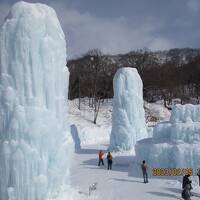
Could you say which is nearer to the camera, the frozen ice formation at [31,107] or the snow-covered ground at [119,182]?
the frozen ice formation at [31,107]

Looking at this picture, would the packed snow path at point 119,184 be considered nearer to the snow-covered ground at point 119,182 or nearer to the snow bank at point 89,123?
the snow-covered ground at point 119,182

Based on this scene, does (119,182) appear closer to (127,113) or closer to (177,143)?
(177,143)

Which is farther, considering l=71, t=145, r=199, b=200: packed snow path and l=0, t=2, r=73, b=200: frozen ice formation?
l=71, t=145, r=199, b=200: packed snow path

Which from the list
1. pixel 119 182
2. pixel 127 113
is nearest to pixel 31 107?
pixel 119 182

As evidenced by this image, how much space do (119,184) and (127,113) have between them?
12118mm

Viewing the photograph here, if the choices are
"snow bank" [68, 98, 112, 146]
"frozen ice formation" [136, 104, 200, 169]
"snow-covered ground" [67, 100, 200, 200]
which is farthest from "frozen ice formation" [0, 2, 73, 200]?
"snow bank" [68, 98, 112, 146]

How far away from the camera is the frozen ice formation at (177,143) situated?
58.2ft

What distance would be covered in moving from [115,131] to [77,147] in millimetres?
4544

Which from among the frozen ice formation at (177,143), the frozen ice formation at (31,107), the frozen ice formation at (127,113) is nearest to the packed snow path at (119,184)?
the frozen ice formation at (177,143)

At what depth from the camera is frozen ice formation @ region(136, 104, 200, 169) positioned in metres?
17.8

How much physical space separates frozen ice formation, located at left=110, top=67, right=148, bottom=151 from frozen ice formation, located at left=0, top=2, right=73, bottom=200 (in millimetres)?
14077

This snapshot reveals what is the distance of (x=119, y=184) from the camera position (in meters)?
16.4

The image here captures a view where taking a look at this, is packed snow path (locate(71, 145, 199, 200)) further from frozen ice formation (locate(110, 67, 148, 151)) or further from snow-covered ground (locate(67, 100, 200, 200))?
frozen ice formation (locate(110, 67, 148, 151))

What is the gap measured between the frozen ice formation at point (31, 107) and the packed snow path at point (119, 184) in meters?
2.14
